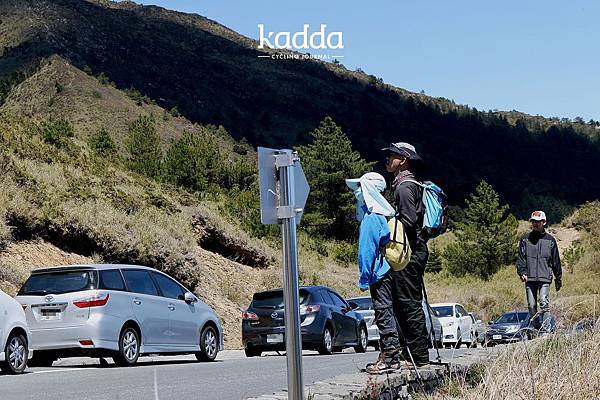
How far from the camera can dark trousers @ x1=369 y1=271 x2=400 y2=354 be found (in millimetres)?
8445

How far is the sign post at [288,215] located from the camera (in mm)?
5492

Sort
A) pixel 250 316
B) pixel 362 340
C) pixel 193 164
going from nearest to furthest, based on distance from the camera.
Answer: pixel 250 316
pixel 362 340
pixel 193 164

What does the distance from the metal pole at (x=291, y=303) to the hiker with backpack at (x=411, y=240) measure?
2879mm

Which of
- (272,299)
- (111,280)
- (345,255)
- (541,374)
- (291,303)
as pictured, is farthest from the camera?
(345,255)

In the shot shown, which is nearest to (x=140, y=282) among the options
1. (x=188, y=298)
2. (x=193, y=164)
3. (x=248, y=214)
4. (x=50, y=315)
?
(x=188, y=298)

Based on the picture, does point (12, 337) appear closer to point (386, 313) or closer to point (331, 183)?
point (386, 313)

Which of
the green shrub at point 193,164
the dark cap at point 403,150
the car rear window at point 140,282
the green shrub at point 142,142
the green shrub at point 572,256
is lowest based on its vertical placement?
the car rear window at point 140,282

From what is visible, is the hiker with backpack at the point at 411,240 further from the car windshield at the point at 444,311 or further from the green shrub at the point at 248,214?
the green shrub at the point at 248,214

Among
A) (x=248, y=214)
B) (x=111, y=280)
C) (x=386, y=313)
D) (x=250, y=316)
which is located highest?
(x=248, y=214)

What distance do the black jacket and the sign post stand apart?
9.36ft

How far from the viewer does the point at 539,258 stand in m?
14.8

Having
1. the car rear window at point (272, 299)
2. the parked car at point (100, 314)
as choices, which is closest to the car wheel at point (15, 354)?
the parked car at point (100, 314)

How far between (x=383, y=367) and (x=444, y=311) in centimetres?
2463

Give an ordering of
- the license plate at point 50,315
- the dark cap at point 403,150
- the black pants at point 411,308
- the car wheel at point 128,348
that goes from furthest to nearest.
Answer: the car wheel at point 128,348
the license plate at point 50,315
the dark cap at point 403,150
the black pants at point 411,308
